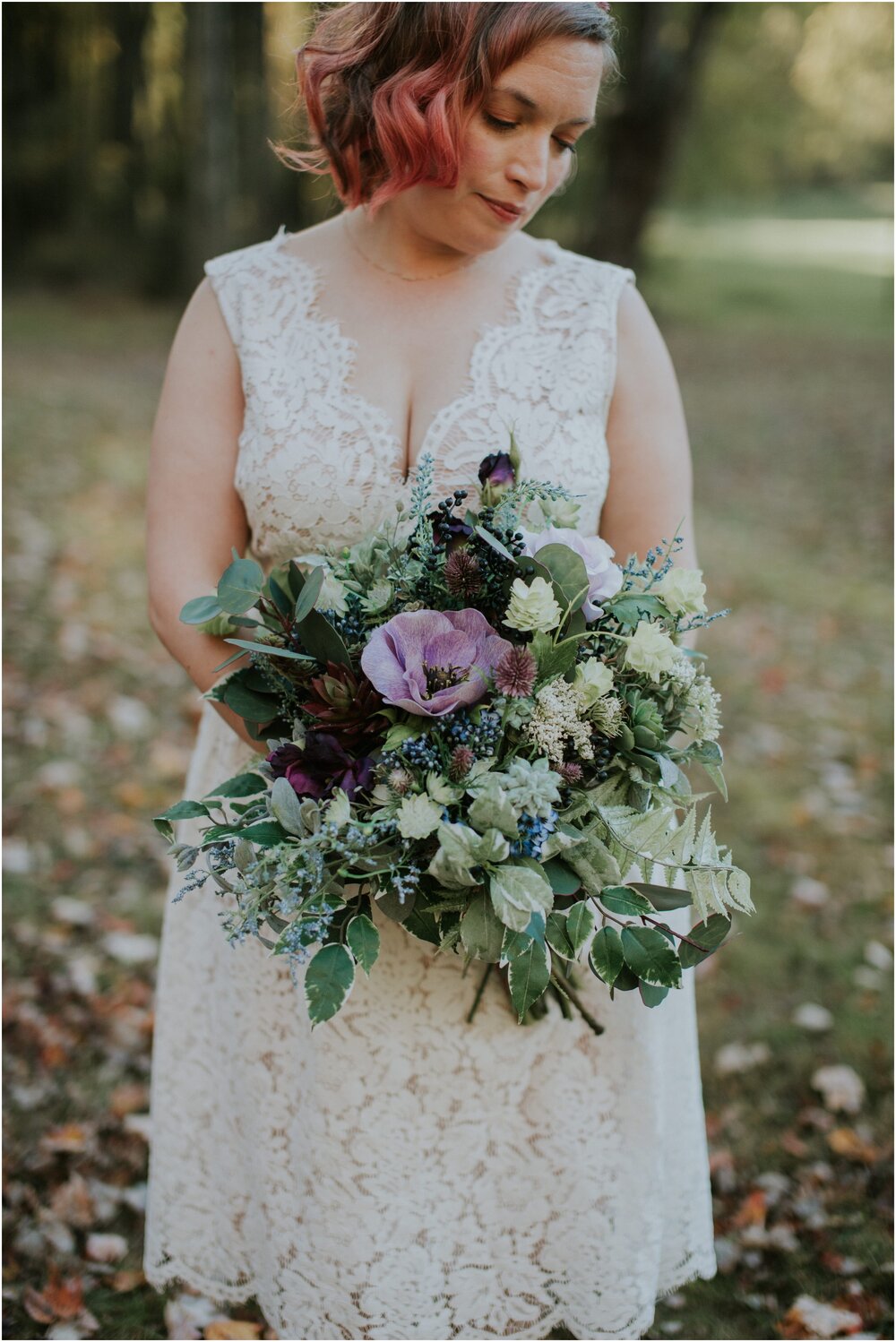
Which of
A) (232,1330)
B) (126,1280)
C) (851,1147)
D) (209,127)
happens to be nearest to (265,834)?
A: (232,1330)

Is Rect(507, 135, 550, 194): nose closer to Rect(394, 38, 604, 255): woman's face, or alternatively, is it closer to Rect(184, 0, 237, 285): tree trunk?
Rect(394, 38, 604, 255): woman's face

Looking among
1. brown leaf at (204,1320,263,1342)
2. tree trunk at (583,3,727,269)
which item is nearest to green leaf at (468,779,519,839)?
brown leaf at (204,1320,263,1342)

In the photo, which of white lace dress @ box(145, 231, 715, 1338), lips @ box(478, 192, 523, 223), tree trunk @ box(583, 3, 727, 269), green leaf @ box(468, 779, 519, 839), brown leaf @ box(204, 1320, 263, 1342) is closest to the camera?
green leaf @ box(468, 779, 519, 839)

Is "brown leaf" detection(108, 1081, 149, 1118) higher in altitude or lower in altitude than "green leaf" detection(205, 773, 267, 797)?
lower

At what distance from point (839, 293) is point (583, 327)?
20.8 m

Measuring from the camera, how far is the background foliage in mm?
2826

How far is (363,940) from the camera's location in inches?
54.6

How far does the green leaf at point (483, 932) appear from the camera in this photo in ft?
4.56

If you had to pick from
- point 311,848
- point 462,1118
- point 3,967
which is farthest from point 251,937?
point 3,967

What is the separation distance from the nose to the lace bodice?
0.93 ft

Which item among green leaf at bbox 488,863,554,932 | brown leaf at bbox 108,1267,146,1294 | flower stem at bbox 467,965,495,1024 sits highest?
green leaf at bbox 488,863,554,932

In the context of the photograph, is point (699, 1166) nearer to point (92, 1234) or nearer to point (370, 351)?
point (92, 1234)

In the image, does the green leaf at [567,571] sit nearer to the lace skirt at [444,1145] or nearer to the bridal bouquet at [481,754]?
the bridal bouquet at [481,754]

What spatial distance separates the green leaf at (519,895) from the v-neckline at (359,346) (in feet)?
2.52
